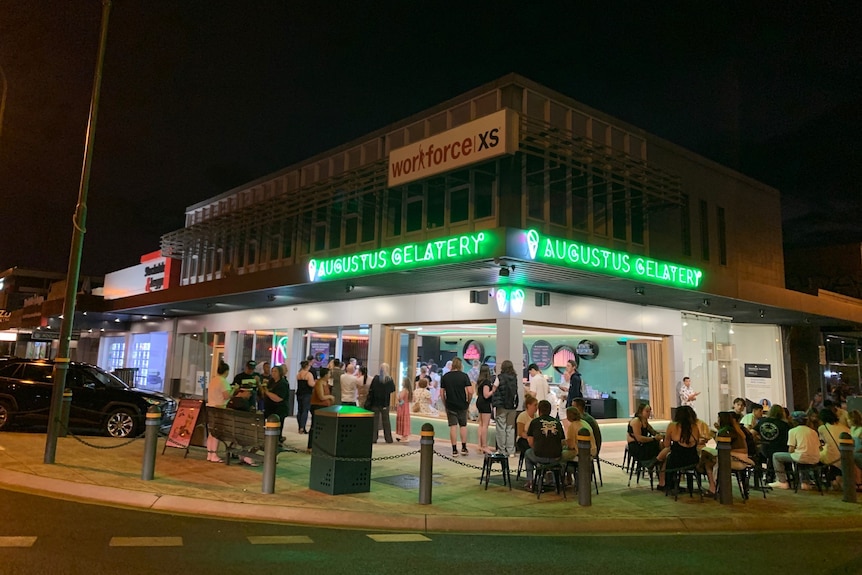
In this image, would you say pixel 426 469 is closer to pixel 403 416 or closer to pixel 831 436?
pixel 403 416

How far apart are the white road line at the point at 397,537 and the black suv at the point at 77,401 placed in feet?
29.9

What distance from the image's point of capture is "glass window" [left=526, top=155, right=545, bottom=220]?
1459 centimetres

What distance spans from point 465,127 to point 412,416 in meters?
7.80

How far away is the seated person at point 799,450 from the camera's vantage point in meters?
10.2

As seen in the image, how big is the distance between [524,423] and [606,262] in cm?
415

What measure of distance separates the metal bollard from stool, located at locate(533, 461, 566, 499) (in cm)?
239

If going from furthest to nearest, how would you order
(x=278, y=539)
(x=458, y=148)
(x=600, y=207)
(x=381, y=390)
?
(x=600, y=207) < (x=381, y=390) < (x=458, y=148) < (x=278, y=539)

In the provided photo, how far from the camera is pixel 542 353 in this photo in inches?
Result: 758

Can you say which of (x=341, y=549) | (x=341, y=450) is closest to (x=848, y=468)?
(x=341, y=450)

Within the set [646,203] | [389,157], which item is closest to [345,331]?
[389,157]

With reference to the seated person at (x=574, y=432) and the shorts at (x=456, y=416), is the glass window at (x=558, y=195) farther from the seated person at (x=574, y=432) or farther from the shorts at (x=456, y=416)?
the seated person at (x=574, y=432)

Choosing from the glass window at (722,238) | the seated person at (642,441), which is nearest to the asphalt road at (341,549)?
the seated person at (642,441)

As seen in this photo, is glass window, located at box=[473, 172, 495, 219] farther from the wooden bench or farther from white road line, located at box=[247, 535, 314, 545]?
white road line, located at box=[247, 535, 314, 545]

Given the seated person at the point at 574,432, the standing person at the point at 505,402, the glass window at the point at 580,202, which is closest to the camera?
the seated person at the point at 574,432
